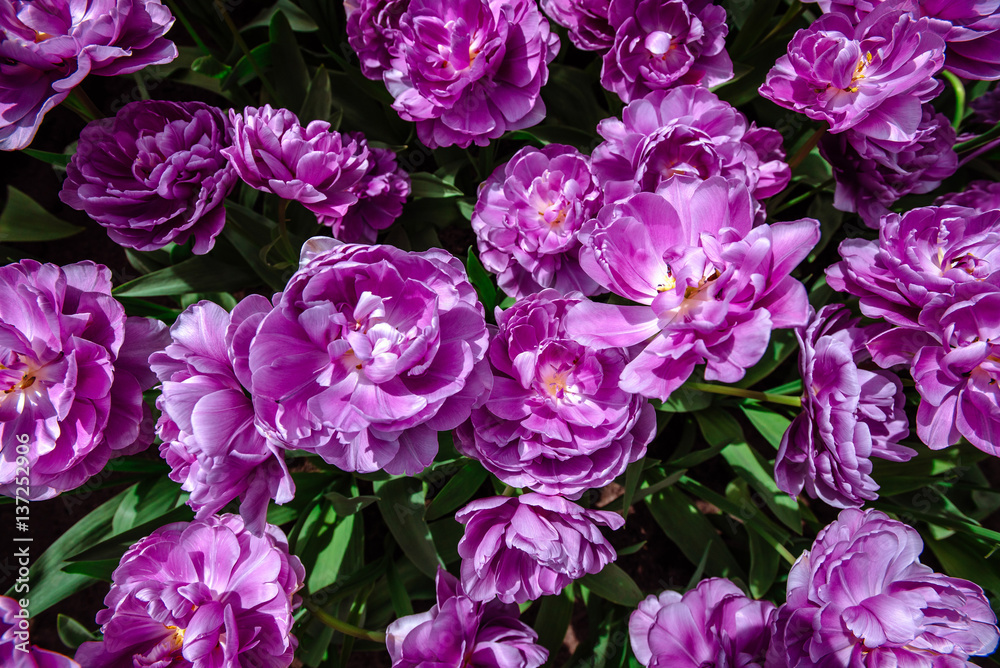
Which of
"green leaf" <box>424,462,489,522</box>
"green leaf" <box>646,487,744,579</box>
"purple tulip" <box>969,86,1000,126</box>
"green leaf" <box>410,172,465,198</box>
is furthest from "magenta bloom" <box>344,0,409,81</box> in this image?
"purple tulip" <box>969,86,1000,126</box>

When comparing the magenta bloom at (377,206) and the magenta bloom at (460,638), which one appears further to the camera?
the magenta bloom at (377,206)

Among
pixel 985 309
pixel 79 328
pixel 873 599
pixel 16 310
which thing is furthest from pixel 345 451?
pixel 985 309

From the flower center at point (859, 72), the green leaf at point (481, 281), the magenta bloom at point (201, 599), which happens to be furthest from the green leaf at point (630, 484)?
the flower center at point (859, 72)

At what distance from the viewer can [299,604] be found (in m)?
1.14

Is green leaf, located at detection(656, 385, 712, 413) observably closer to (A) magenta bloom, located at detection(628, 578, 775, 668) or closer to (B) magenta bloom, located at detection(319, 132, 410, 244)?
(A) magenta bloom, located at detection(628, 578, 775, 668)

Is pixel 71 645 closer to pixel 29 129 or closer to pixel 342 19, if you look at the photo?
pixel 29 129

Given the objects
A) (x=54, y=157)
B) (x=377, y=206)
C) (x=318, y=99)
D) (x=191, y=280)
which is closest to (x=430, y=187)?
(x=377, y=206)

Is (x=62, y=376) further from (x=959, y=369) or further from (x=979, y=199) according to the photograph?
(x=979, y=199)

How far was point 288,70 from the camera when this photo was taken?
5.50 ft

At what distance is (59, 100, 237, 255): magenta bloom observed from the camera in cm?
123

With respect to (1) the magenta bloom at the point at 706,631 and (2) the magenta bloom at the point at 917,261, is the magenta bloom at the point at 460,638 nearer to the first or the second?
(1) the magenta bloom at the point at 706,631

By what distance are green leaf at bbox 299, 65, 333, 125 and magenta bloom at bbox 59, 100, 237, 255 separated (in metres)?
0.30

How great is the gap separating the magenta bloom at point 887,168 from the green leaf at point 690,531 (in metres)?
0.85

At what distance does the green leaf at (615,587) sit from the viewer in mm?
1450
